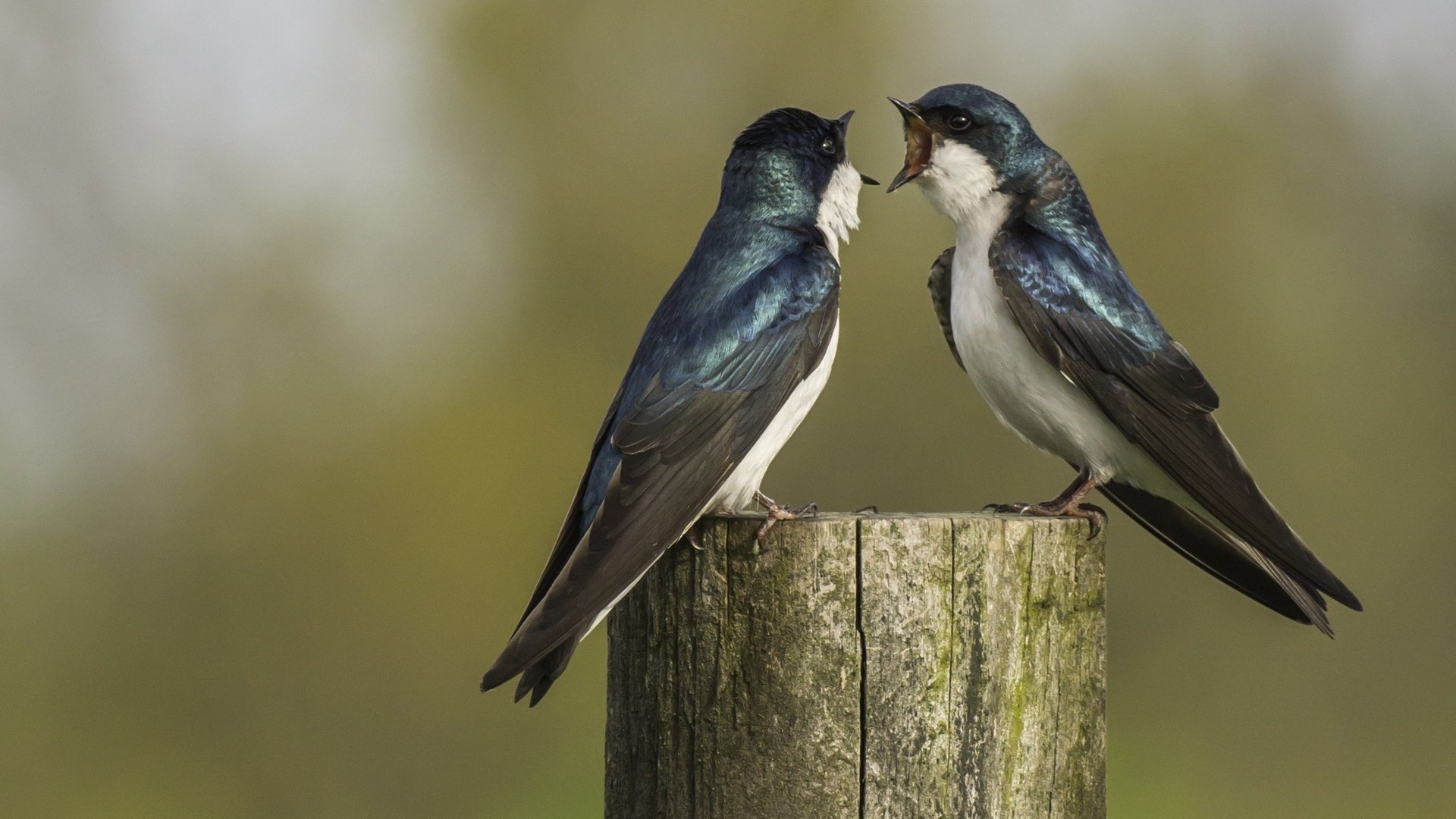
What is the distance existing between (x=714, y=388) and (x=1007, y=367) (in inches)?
32.6

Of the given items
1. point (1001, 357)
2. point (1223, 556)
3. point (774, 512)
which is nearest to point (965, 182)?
point (1001, 357)

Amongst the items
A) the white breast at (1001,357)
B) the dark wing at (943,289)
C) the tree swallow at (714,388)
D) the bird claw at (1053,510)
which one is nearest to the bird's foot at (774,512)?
the tree swallow at (714,388)

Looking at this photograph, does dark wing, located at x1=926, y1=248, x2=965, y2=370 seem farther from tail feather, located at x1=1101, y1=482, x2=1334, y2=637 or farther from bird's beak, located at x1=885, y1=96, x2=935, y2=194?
tail feather, located at x1=1101, y1=482, x2=1334, y2=637

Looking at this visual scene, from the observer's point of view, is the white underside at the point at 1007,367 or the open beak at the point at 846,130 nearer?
the white underside at the point at 1007,367

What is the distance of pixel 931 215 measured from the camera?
8.36 m

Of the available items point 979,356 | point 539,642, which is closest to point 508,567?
point 979,356

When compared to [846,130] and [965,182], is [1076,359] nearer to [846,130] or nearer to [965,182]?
[965,182]

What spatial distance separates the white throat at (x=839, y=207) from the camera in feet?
11.2

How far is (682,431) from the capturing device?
2.83 meters

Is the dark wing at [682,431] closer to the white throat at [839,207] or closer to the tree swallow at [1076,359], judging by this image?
the white throat at [839,207]

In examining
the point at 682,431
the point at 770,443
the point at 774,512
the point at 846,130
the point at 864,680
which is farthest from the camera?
the point at 846,130

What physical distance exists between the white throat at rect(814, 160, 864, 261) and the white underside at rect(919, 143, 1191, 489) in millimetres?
198

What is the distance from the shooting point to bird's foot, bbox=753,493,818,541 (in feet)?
7.64

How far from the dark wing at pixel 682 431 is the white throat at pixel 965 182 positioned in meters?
0.54
